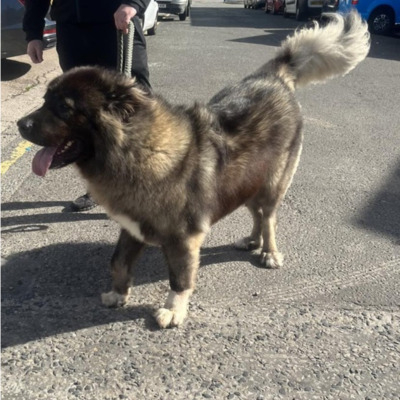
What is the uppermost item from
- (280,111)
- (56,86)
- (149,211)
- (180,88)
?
(56,86)

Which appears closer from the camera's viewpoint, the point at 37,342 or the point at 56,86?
the point at 56,86

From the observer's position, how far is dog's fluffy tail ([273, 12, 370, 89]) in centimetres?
350

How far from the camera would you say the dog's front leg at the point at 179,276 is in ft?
8.84

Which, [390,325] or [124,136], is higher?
[124,136]

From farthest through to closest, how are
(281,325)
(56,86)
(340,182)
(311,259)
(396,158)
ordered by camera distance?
(396,158), (340,182), (311,259), (281,325), (56,86)

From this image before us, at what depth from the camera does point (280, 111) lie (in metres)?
3.19

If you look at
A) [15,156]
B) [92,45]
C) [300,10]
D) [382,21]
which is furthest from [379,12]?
[92,45]

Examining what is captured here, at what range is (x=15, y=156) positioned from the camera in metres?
4.89

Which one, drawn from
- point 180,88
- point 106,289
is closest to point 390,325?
point 106,289

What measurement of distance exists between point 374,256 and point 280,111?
53.1 inches

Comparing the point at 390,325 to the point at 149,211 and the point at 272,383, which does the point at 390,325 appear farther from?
the point at 149,211

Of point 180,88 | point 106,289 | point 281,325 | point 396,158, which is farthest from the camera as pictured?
point 180,88

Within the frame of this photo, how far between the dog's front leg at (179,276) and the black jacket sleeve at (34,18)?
214cm

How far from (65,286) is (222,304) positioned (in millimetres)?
1023
